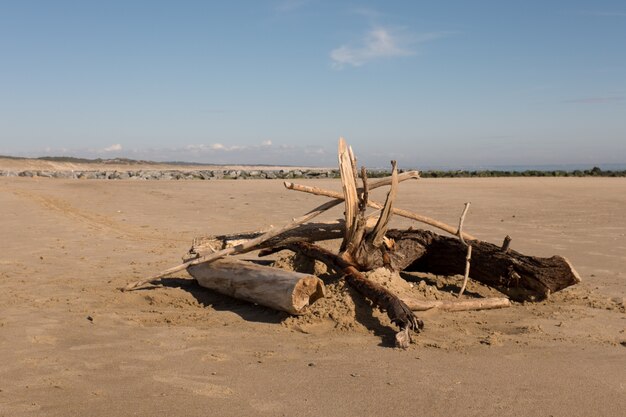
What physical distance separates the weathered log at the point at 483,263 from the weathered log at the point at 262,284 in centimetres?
101

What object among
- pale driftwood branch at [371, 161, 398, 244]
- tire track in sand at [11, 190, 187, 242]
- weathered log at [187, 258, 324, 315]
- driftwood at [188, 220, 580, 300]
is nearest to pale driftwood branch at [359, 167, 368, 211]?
pale driftwood branch at [371, 161, 398, 244]

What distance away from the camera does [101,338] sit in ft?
16.6

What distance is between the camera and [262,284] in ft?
19.0

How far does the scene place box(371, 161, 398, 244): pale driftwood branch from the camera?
6.06 meters

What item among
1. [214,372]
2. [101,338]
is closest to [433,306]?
[214,372]

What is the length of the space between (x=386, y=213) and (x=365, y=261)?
61cm

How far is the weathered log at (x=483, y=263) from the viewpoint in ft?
20.6

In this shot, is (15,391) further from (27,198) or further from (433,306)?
(27,198)

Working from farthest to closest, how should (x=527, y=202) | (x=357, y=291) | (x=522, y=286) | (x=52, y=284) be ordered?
(x=527, y=202) → (x=52, y=284) → (x=522, y=286) → (x=357, y=291)

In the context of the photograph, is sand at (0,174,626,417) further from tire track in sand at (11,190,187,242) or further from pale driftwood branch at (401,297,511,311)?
tire track in sand at (11,190,187,242)

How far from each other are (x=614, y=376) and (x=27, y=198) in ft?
59.9

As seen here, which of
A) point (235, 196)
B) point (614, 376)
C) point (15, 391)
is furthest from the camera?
point (235, 196)

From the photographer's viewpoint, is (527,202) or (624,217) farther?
(527,202)

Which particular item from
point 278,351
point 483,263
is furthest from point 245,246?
point 483,263
